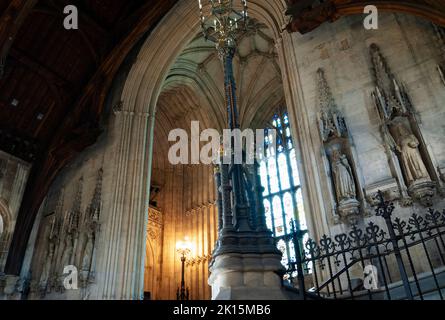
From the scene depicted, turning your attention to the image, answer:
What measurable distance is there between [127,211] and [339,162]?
5.99 m

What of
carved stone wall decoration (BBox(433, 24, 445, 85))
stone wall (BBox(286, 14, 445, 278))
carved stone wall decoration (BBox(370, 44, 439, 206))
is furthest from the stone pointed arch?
carved stone wall decoration (BBox(433, 24, 445, 85))

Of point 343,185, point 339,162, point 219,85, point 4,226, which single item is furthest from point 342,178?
point 219,85

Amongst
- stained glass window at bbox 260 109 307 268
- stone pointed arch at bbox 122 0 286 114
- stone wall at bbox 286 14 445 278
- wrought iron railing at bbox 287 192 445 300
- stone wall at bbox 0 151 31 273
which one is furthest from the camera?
stained glass window at bbox 260 109 307 268

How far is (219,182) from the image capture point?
14.8 feet

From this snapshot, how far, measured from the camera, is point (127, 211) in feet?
33.0

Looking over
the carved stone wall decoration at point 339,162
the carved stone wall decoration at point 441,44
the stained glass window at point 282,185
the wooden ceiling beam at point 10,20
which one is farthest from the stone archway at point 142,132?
the stained glass window at point 282,185

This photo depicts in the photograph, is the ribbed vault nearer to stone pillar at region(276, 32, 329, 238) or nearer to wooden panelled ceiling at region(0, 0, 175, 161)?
wooden panelled ceiling at region(0, 0, 175, 161)

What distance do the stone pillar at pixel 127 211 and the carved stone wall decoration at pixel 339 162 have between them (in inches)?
211

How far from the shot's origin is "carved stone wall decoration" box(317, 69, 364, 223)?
6207mm

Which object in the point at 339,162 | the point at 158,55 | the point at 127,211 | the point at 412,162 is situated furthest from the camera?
the point at 158,55

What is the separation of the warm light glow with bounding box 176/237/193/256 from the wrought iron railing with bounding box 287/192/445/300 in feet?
28.6

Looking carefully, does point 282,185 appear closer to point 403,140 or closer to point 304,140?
point 304,140

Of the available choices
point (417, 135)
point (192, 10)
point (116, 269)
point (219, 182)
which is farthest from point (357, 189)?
point (192, 10)

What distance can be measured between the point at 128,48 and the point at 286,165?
793cm
